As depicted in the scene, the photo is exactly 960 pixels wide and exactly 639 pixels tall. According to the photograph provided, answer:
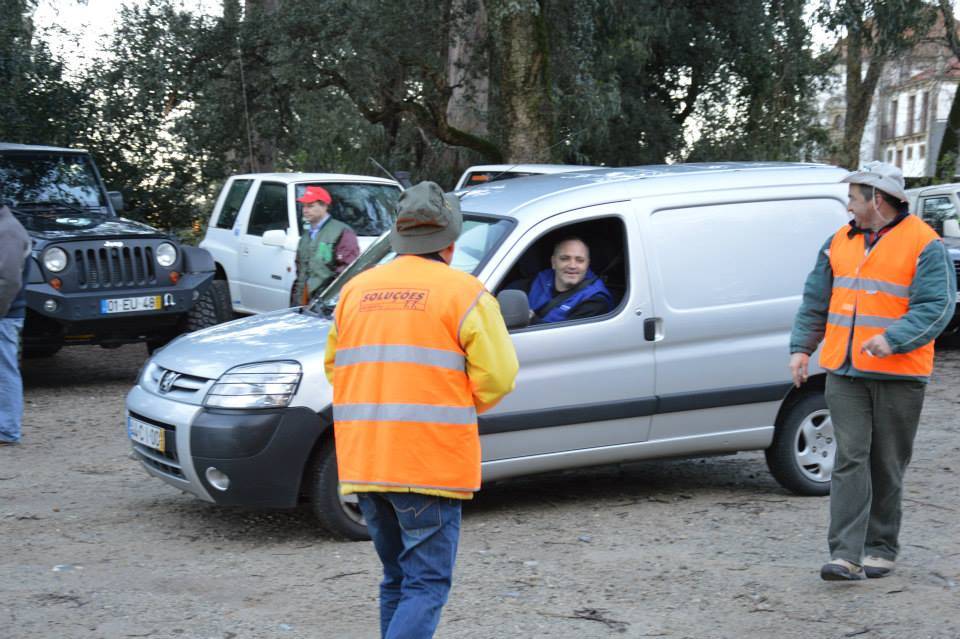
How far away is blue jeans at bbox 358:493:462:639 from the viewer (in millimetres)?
3672

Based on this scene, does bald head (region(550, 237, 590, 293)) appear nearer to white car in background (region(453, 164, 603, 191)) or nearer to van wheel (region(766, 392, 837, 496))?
van wheel (region(766, 392, 837, 496))

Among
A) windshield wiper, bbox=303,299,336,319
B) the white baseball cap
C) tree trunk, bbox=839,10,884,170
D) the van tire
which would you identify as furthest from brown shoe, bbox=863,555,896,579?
tree trunk, bbox=839,10,884,170

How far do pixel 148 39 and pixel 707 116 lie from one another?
1170 cm

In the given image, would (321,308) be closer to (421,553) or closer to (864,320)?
(864,320)

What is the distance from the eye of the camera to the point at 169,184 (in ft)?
60.6

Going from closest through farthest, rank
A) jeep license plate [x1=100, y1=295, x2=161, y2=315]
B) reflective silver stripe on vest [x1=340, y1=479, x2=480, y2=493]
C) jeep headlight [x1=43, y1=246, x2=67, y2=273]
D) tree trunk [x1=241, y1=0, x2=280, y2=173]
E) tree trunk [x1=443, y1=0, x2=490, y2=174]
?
1. reflective silver stripe on vest [x1=340, y1=479, x2=480, y2=493]
2. jeep headlight [x1=43, y1=246, x2=67, y2=273]
3. jeep license plate [x1=100, y1=295, x2=161, y2=315]
4. tree trunk [x1=443, y1=0, x2=490, y2=174]
5. tree trunk [x1=241, y1=0, x2=280, y2=173]

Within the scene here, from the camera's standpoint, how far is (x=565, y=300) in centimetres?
654

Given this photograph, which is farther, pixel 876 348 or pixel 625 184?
pixel 625 184

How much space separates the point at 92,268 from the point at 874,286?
24.9 ft

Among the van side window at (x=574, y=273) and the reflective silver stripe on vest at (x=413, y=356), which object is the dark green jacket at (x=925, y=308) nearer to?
the van side window at (x=574, y=273)

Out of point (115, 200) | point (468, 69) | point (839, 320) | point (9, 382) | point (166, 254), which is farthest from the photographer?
point (468, 69)

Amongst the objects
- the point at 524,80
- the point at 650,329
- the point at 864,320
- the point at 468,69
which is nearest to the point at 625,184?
the point at 650,329

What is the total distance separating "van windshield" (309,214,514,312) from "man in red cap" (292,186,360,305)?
2166mm

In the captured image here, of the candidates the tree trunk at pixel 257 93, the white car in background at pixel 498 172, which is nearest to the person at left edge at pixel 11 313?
the white car in background at pixel 498 172
